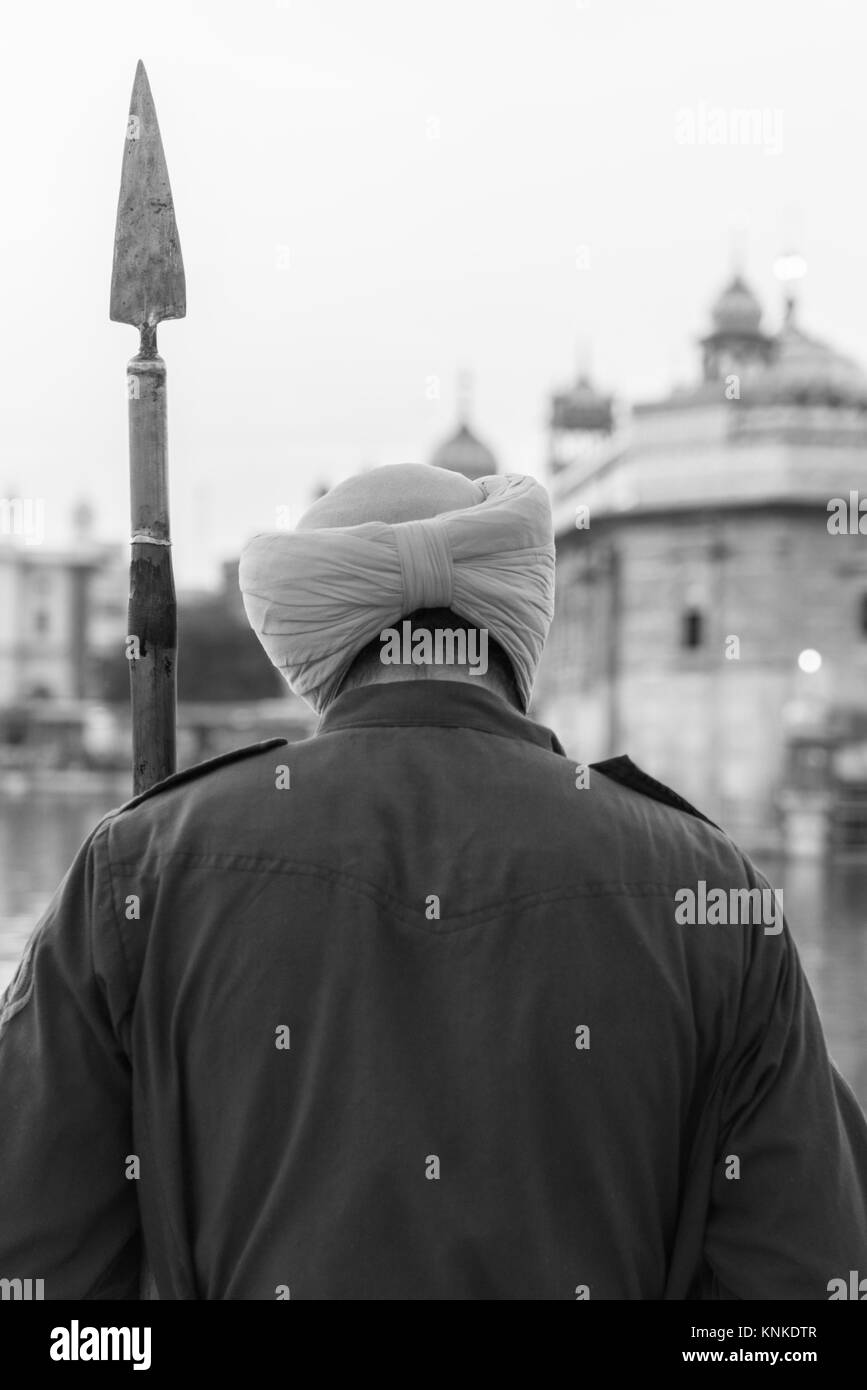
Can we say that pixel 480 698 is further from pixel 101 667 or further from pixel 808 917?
pixel 101 667

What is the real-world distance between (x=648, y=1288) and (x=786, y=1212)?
0.54 ft

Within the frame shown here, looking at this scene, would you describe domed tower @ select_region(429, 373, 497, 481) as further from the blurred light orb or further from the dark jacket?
the dark jacket

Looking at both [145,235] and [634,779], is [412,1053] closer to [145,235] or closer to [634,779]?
[634,779]

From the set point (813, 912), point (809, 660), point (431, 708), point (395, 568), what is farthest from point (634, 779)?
point (809, 660)

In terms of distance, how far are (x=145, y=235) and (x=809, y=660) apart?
1325 inches

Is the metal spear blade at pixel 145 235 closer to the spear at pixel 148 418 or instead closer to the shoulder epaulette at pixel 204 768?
the spear at pixel 148 418

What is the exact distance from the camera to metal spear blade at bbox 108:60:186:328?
2.69m

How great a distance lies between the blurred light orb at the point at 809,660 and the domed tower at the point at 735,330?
13516mm

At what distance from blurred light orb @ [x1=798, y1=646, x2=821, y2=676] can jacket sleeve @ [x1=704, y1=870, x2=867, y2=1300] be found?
34.1 metres

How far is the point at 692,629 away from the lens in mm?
36375

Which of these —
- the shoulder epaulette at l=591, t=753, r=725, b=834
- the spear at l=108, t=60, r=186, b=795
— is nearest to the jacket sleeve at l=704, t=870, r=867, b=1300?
the shoulder epaulette at l=591, t=753, r=725, b=834

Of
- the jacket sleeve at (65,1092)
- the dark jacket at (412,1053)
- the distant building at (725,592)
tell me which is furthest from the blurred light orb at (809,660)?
the jacket sleeve at (65,1092)

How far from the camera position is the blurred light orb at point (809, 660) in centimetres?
3541

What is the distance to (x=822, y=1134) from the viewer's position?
75.6 inches
